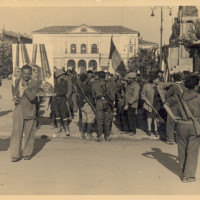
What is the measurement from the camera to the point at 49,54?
29.3 feet

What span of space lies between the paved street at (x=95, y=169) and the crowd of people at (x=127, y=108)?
357 millimetres

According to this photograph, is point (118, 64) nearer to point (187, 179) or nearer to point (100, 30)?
point (187, 179)

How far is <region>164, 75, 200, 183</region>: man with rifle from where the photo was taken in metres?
5.52

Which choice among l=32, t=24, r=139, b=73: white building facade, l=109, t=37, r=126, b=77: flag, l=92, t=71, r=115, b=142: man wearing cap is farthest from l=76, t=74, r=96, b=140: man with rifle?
l=32, t=24, r=139, b=73: white building facade

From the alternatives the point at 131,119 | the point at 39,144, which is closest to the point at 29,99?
the point at 39,144

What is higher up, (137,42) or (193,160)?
(137,42)

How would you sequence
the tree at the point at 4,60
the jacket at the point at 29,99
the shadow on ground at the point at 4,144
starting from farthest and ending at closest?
1. the tree at the point at 4,60
2. the shadow on ground at the point at 4,144
3. the jacket at the point at 29,99

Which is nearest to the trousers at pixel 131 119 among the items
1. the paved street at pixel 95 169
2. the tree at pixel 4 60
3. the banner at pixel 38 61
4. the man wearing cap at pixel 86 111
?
the paved street at pixel 95 169

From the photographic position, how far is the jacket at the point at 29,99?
6867mm

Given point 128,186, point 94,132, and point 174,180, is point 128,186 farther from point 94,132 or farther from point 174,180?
point 94,132

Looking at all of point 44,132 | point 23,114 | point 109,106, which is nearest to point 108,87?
point 109,106

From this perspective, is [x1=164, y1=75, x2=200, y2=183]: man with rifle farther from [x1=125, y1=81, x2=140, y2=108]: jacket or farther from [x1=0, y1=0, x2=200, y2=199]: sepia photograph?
[x1=125, y1=81, x2=140, y2=108]: jacket

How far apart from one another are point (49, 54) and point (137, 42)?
253 ft

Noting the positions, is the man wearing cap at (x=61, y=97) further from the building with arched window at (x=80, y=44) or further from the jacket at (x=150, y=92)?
the building with arched window at (x=80, y=44)
